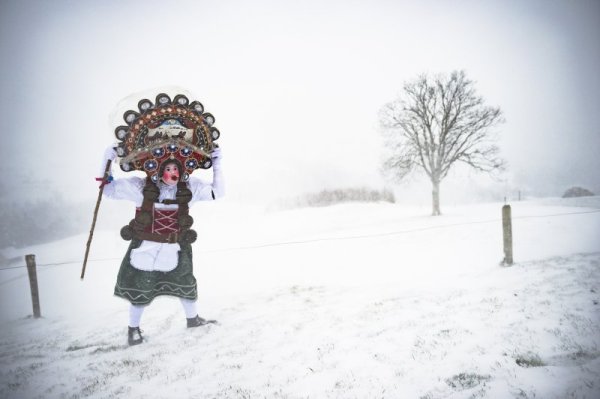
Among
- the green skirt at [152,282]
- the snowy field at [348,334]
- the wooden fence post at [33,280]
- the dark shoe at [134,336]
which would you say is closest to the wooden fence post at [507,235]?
the snowy field at [348,334]

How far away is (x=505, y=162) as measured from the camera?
16859 mm

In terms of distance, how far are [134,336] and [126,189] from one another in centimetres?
218

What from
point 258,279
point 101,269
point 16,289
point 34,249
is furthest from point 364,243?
point 34,249

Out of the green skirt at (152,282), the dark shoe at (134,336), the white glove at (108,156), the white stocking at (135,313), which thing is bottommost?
the dark shoe at (134,336)

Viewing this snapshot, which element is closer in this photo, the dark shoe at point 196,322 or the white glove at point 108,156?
the white glove at point 108,156

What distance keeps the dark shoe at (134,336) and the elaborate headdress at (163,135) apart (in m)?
2.21

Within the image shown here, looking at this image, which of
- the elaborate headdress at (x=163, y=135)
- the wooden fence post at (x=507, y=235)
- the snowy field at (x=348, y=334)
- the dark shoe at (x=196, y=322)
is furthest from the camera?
the wooden fence post at (x=507, y=235)

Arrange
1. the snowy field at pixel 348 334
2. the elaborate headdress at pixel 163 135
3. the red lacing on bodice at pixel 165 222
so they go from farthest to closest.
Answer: the red lacing on bodice at pixel 165 222
the elaborate headdress at pixel 163 135
the snowy field at pixel 348 334

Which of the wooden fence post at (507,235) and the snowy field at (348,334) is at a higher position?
the wooden fence post at (507,235)

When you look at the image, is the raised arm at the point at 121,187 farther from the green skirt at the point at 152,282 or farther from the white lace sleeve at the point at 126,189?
the green skirt at the point at 152,282

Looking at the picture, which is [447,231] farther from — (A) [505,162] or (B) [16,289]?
(B) [16,289]

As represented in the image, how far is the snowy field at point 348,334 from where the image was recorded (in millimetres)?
2670

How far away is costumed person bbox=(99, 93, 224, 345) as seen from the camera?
140 inches

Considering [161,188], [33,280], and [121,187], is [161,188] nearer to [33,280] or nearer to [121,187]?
[121,187]
